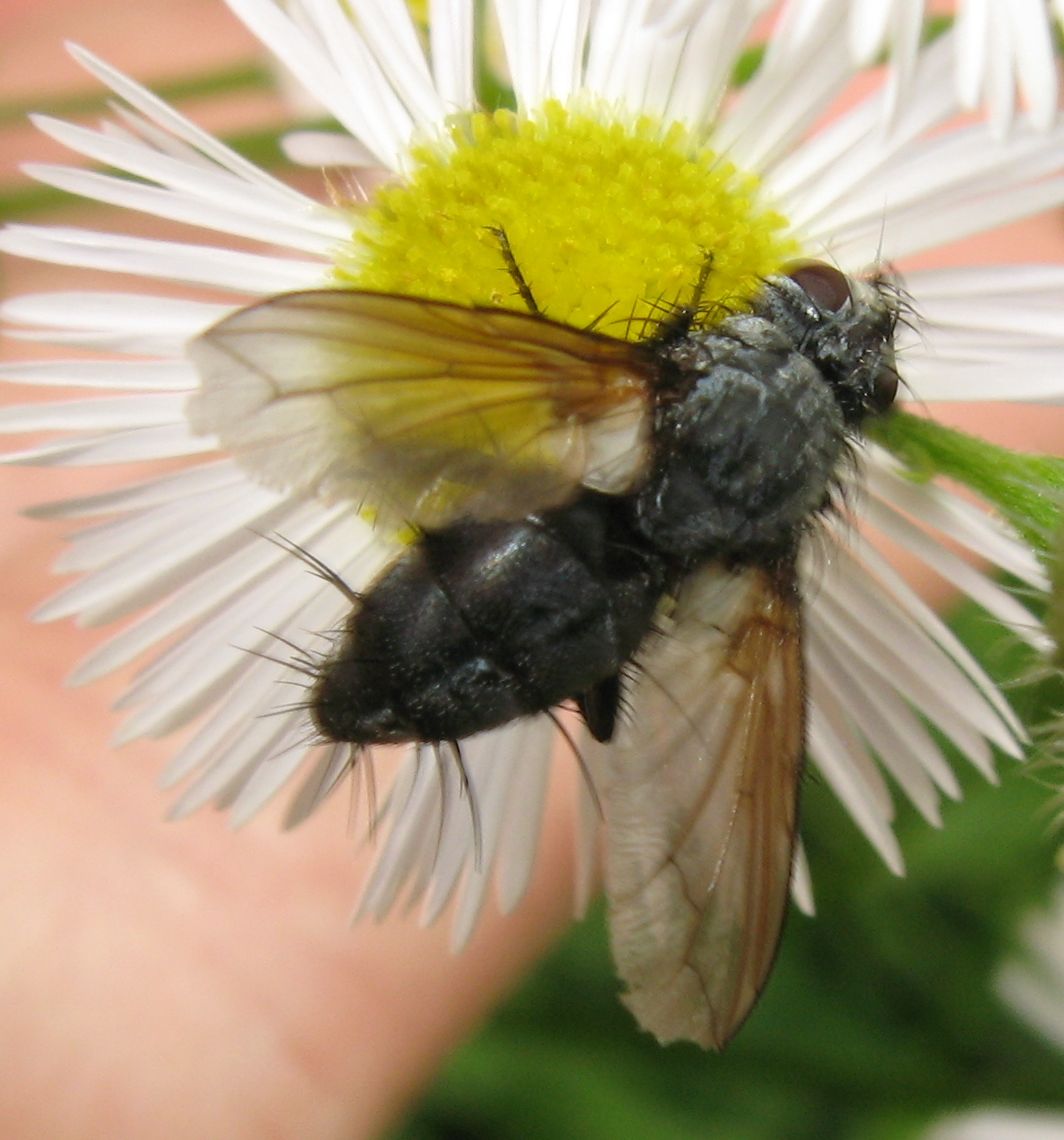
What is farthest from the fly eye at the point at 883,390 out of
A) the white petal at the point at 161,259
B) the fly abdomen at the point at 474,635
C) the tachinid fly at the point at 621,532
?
the white petal at the point at 161,259

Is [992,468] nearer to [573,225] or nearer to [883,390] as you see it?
[883,390]

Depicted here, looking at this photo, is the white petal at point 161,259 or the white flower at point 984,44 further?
the white petal at point 161,259

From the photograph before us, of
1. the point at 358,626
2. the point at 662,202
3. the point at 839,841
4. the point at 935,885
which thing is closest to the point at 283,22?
the point at 662,202

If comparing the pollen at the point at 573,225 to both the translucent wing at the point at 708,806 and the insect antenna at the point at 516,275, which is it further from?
the translucent wing at the point at 708,806

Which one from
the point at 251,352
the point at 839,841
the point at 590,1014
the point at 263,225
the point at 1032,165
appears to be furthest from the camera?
the point at 590,1014

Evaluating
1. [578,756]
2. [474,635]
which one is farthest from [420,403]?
[578,756]

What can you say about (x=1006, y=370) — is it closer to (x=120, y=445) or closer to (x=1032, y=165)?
(x=1032, y=165)
